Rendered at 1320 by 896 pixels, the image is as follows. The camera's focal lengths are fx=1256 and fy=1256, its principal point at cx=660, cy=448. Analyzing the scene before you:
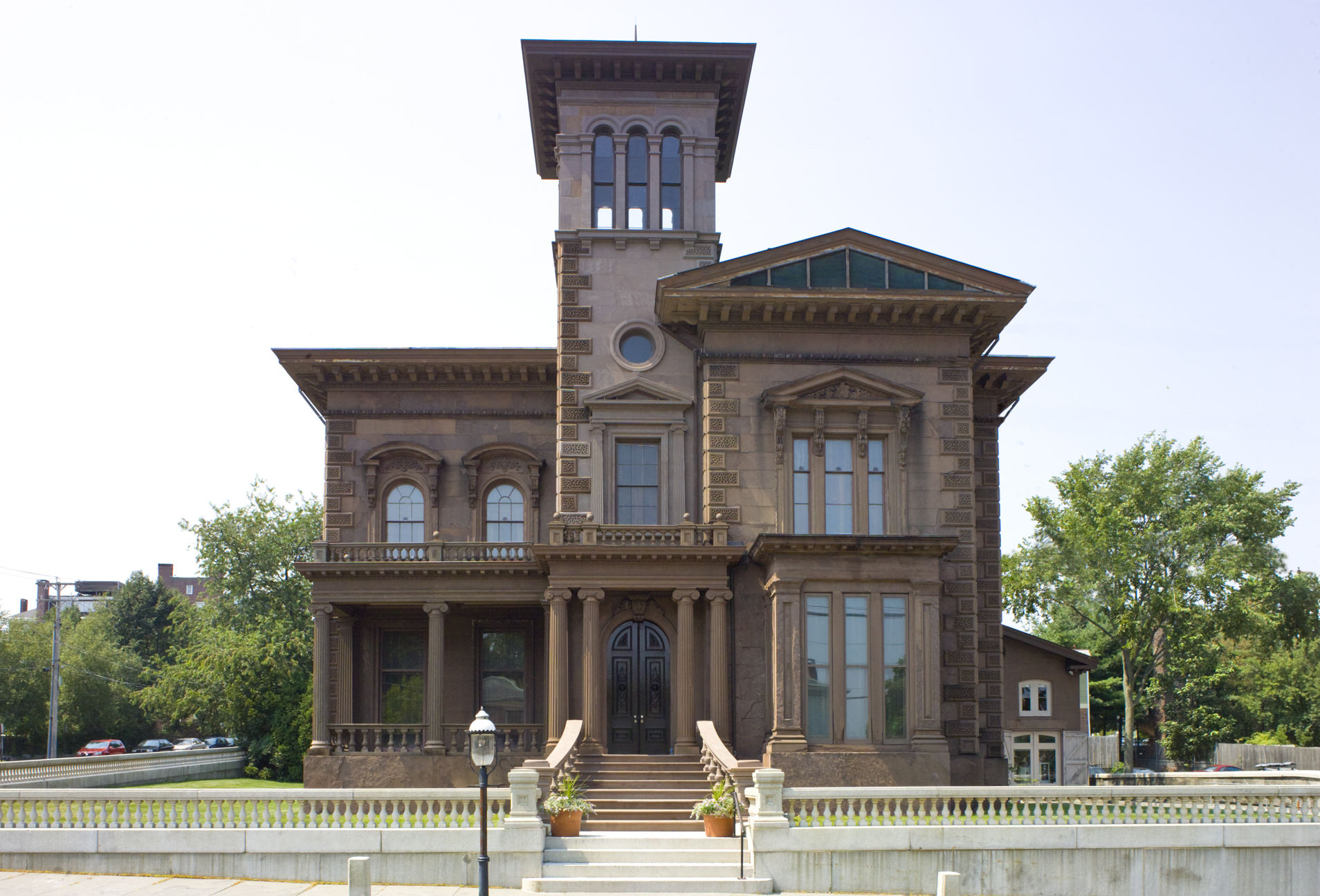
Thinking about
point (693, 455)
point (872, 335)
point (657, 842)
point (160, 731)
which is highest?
point (872, 335)

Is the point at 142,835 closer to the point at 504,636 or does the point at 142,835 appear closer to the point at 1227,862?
the point at 504,636

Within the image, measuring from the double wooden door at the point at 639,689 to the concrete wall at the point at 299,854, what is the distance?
775cm

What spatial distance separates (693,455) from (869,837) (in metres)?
11.1

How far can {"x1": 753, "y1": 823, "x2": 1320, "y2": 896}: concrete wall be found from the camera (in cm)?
2034

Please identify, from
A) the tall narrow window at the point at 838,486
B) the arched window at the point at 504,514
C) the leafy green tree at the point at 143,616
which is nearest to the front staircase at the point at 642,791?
the tall narrow window at the point at 838,486

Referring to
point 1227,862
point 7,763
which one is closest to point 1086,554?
point 1227,862

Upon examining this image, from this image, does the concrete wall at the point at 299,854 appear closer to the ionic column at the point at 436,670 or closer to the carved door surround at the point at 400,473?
the ionic column at the point at 436,670

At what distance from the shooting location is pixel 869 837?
67.3ft

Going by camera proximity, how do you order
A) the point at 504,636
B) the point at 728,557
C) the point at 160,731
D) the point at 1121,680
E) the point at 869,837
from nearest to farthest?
the point at 869,837
the point at 728,557
the point at 504,636
the point at 1121,680
the point at 160,731

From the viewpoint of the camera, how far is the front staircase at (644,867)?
19828 mm

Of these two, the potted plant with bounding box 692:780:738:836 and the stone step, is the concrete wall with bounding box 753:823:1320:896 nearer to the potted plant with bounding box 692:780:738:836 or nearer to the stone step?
the stone step

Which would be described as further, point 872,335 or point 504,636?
point 504,636

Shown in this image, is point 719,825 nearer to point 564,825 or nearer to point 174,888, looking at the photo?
point 564,825

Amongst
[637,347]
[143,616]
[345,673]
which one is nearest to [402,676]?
[345,673]
